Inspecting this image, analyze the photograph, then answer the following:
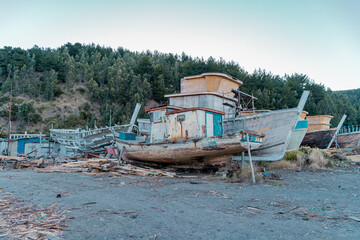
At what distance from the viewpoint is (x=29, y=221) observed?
13.3 feet

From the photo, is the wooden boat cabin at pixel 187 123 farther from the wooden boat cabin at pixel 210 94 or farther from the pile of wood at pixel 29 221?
the pile of wood at pixel 29 221

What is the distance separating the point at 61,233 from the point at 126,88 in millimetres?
47184

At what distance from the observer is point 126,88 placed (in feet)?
161

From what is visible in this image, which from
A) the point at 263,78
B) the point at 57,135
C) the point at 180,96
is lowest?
the point at 57,135

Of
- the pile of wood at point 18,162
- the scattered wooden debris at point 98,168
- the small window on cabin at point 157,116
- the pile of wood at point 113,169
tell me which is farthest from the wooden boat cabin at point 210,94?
the pile of wood at point 18,162

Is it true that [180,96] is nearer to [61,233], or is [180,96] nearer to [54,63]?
[61,233]

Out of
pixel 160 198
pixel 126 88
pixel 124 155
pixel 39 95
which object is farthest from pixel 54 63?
pixel 160 198

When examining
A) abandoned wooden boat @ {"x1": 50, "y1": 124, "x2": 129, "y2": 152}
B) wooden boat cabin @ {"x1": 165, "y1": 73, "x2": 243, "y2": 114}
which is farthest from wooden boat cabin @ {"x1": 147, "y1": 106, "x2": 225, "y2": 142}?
abandoned wooden boat @ {"x1": 50, "y1": 124, "x2": 129, "y2": 152}

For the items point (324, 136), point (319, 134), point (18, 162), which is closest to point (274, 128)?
point (319, 134)

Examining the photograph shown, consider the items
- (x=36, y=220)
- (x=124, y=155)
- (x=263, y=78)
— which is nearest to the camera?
(x=36, y=220)

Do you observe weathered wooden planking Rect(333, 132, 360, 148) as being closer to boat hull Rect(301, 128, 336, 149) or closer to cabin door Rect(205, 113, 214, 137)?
boat hull Rect(301, 128, 336, 149)

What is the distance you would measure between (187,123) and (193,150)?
152 centimetres

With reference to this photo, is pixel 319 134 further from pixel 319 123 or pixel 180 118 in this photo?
pixel 180 118

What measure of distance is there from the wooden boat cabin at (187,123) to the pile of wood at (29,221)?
7.48m
